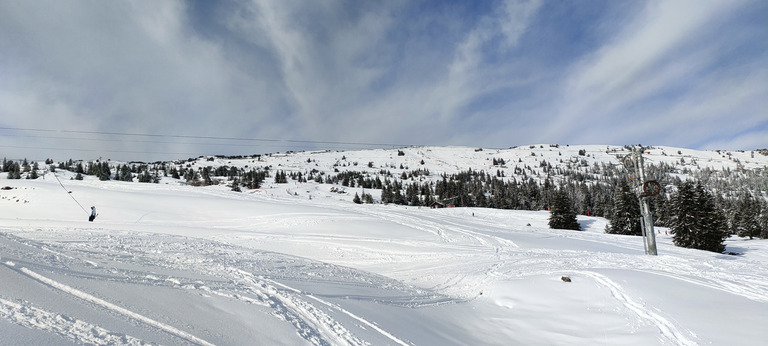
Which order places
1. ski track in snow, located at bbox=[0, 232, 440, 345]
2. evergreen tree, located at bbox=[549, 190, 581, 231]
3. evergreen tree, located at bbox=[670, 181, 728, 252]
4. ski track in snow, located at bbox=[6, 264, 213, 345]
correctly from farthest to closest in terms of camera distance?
evergreen tree, located at bbox=[549, 190, 581, 231] < evergreen tree, located at bbox=[670, 181, 728, 252] < ski track in snow, located at bbox=[0, 232, 440, 345] < ski track in snow, located at bbox=[6, 264, 213, 345]

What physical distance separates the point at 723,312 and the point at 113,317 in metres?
11.2

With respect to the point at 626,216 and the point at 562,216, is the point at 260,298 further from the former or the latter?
the point at 626,216

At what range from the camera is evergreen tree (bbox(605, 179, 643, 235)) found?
44.1 meters

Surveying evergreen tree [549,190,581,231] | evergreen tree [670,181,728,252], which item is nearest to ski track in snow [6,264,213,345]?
evergreen tree [670,181,728,252]

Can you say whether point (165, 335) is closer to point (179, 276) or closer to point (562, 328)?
point (179, 276)

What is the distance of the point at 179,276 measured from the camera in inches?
250

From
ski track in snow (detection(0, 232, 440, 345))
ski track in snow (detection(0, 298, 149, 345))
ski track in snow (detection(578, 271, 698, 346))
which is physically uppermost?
ski track in snow (detection(0, 298, 149, 345))

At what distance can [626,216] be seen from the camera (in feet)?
146

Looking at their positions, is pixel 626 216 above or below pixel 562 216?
above

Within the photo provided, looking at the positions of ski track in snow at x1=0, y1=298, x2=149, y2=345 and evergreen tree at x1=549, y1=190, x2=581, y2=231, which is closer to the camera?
ski track in snow at x1=0, y1=298, x2=149, y2=345

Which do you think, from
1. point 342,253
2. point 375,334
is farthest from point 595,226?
point 375,334

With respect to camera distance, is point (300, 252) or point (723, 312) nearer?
point (723, 312)

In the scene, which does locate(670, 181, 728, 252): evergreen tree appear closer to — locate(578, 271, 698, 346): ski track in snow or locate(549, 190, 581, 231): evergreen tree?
locate(549, 190, 581, 231): evergreen tree

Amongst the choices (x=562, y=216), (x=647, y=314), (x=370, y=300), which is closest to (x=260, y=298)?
(x=370, y=300)
